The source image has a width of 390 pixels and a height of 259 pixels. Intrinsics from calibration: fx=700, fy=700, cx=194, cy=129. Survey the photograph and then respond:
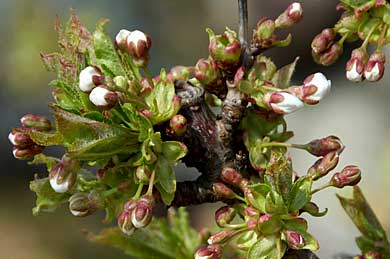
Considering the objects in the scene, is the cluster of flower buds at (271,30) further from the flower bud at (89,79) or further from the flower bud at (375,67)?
the flower bud at (89,79)

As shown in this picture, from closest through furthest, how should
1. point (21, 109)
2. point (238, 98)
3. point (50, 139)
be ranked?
1. point (50, 139)
2. point (238, 98)
3. point (21, 109)

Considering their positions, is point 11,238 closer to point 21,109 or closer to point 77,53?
point 21,109

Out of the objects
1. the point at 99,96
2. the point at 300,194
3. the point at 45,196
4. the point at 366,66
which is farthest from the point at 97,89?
the point at 366,66

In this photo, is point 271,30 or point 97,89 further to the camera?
point 271,30

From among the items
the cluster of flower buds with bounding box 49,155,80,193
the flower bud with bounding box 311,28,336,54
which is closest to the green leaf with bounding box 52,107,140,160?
the cluster of flower buds with bounding box 49,155,80,193

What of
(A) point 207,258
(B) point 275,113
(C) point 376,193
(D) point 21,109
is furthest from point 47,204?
(D) point 21,109

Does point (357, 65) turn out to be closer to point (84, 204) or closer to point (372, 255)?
point (372, 255)
